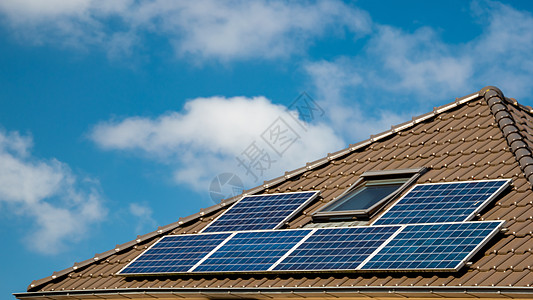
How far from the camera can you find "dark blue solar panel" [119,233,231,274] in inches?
889

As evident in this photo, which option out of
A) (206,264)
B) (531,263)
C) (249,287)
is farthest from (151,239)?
(531,263)

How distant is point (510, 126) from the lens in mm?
22609

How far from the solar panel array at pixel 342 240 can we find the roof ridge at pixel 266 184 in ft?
3.80

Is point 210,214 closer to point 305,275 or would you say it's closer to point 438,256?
point 305,275

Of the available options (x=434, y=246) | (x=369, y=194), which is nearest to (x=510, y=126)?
(x=369, y=194)

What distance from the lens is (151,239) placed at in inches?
1007

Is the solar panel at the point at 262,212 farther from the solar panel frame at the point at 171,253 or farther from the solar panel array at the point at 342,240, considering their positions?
the solar panel frame at the point at 171,253

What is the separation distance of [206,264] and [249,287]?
6.29 feet

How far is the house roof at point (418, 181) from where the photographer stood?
58.4 ft

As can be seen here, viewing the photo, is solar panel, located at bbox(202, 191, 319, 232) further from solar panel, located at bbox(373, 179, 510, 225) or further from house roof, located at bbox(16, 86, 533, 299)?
solar panel, located at bbox(373, 179, 510, 225)

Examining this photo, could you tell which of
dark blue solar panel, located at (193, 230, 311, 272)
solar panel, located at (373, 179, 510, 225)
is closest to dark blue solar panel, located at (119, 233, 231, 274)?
dark blue solar panel, located at (193, 230, 311, 272)

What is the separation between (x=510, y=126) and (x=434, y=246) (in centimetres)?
565

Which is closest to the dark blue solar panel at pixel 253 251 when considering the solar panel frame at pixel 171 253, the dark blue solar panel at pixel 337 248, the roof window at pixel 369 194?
the solar panel frame at pixel 171 253

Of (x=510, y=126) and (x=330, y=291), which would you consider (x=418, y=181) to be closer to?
(x=510, y=126)
